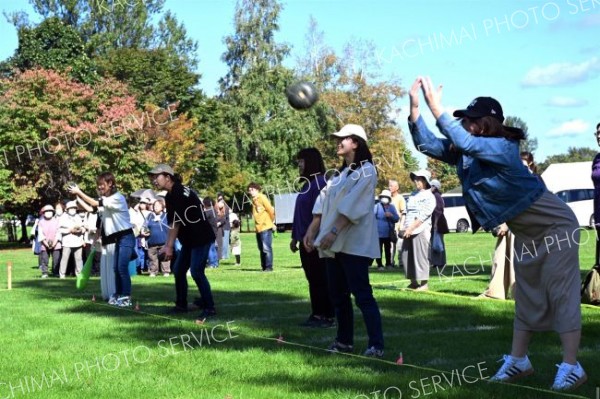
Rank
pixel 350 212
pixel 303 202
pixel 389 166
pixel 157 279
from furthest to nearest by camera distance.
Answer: pixel 389 166 → pixel 157 279 → pixel 303 202 → pixel 350 212

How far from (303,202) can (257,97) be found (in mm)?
47672

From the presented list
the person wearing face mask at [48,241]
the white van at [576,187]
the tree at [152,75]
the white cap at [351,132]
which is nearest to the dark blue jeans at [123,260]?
the white cap at [351,132]

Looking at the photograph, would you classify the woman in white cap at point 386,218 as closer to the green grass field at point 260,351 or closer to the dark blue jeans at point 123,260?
the green grass field at point 260,351

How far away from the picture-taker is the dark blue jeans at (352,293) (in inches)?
303

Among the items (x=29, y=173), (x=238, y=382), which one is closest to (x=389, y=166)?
(x=29, y=173)

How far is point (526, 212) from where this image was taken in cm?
625

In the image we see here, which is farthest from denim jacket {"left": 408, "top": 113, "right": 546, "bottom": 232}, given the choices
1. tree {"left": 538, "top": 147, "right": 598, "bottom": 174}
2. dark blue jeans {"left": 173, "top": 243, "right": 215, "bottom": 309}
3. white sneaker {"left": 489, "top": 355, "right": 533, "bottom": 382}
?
tree {"left": 538, "top": 147, "right": 598, "bottom": 174}

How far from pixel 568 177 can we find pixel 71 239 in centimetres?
3604

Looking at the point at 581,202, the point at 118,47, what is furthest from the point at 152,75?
the point at 581,202

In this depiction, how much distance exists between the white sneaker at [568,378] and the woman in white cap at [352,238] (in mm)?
1889

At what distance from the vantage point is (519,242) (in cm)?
646

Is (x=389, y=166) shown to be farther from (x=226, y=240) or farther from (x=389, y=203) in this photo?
(x=389, y=203)

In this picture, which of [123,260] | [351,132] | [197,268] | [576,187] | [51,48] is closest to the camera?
[351,132]

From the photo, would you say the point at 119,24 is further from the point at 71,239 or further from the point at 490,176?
the point at 490,176
